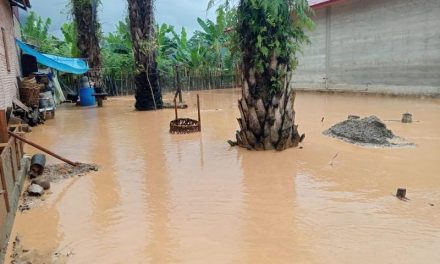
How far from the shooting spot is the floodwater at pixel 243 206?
132 inches

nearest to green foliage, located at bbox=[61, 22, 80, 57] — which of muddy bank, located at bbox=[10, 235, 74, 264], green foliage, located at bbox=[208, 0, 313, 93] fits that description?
green foliage, located at bbox=[208, 0, 313, 93]

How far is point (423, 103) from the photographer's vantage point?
43.0 ft

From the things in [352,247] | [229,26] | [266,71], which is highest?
[229,26]

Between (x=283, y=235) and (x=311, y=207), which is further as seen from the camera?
(x=311, y=207)

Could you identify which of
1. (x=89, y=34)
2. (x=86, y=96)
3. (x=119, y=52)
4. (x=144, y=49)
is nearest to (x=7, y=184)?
(x=144, y=49)

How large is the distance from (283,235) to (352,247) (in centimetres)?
60

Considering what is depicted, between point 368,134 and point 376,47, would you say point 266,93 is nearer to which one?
point 368,134

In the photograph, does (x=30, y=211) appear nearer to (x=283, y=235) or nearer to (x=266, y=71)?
(x=283, y=235)

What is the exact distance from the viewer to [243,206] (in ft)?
14.2

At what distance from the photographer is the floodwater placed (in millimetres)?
3346

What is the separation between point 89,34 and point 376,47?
12.8 m

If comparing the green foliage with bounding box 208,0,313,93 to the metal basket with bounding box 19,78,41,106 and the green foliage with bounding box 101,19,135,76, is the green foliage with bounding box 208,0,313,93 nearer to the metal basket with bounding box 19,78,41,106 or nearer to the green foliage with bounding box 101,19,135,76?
the metal basket with bounding box 19,78,41,106

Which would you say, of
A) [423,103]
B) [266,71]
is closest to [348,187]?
[266,71]

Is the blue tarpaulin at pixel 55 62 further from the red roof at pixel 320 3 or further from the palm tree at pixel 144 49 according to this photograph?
the red roof at pixel 320 3
